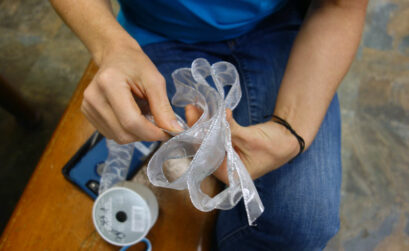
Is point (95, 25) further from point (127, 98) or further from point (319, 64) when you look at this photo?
point (319, 64)

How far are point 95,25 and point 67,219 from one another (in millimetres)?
440

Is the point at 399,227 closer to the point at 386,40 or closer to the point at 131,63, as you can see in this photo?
the point at 386,40

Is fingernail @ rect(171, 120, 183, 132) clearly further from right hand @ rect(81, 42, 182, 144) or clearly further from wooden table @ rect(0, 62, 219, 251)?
wooden table @ rect(0, 62, 219, 251)

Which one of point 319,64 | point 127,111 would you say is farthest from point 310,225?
point 127,111

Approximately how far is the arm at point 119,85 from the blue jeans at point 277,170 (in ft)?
0.52

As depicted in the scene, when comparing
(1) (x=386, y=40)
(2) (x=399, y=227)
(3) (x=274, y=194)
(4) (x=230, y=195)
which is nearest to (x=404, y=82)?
(1) (x=386, y=40)

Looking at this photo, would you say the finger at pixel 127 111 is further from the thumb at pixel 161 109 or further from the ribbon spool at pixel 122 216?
the ribbon spool at pixel 122 216

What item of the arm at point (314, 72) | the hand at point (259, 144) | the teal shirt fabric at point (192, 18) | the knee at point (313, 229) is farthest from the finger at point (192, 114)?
the knee at point (313, 229)

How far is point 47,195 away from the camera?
2.14ft

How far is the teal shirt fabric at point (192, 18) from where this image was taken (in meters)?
0.59

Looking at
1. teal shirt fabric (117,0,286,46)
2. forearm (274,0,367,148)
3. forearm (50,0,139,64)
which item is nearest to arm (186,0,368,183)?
forearm (274,0,367,148)

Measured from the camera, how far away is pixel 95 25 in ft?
1.74

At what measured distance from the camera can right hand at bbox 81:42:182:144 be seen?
1.40ft

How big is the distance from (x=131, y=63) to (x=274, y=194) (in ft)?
1.35
